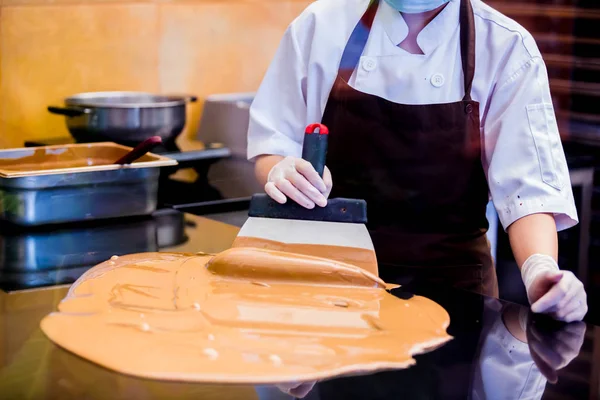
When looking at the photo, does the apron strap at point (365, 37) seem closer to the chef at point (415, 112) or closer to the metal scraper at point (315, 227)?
the chef at point (415, 112)

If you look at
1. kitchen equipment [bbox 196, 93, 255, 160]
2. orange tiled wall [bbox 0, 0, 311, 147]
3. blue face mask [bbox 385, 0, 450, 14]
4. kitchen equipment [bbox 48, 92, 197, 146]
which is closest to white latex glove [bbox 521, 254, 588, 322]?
blue face mask [bbox 385, 0, 450, 14]

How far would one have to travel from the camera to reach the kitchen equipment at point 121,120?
2477 millimetres

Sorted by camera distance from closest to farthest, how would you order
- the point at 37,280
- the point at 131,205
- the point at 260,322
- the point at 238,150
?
the point at 260,322
the point at 37,280
the point at 131,205
the point at 238,150

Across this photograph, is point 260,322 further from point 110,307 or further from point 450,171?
point 450,171

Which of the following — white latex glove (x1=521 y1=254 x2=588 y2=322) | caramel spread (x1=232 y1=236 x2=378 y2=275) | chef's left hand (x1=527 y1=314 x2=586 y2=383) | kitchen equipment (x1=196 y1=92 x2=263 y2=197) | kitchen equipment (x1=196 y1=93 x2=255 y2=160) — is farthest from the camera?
kitchen equipment (x1=196 y1=93 x2=255 y2=160)

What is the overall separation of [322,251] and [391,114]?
0.45m

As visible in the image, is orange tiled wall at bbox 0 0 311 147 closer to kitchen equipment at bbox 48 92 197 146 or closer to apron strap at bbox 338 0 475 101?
kitchen equipment at bbox 48 92 197 146

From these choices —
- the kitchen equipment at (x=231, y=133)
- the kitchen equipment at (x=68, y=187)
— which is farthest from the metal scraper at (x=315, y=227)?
the kitchen equipment at (x=231, y=133)

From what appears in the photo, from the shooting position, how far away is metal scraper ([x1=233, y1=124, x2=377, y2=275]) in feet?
5.13

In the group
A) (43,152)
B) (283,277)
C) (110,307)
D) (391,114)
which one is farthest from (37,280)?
(391,114)

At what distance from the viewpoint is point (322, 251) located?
1567 mm

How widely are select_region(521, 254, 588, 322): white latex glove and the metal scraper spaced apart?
0.99 ft

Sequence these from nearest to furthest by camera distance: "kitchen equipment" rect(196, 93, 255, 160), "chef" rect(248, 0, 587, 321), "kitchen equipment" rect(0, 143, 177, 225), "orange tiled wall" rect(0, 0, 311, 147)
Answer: "chef" rect(248, 0, 587, 321) < "kitchen equipment" rect(0, 143, 177, 225) < "orange tiled wall" rect(0, 0, 311, 147) < "kitchen equipment" rect(196, 93, 255, 160)

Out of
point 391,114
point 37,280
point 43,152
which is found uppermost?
point 391,114
